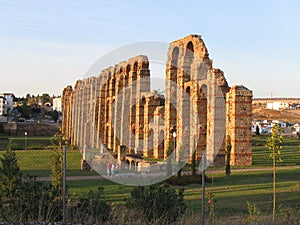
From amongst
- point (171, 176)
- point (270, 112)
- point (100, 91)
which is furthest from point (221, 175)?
point (270, 112)

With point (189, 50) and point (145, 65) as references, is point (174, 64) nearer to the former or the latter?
point (189, 50)

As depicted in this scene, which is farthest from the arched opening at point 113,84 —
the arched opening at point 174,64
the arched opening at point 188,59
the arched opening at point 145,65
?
the arched opening at point 188,59

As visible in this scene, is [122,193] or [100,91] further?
[100,91]

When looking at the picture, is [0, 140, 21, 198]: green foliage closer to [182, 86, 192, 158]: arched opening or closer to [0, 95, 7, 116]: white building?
[182, 86, 192, 158]: arched opening

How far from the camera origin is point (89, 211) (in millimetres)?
7277

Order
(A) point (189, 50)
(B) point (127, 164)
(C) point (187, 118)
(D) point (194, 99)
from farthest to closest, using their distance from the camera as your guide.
→ 1. (A) point (189, 50)
2. (C) point (187, 118)
3. (D) point (194, 99)
4. (B) point (127, 164)

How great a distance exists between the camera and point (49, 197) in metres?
7.36

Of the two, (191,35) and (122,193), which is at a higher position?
(191,35)

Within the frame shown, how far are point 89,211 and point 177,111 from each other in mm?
22044

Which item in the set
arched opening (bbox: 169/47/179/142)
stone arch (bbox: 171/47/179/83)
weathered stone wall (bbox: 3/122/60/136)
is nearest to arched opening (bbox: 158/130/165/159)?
arched opening (bbox: 169/47/179/142)

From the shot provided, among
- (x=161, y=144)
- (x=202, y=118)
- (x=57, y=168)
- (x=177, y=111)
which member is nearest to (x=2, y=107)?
(x=161, y=144)

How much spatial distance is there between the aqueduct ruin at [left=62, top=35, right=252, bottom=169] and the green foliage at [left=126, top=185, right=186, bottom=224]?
14468mm

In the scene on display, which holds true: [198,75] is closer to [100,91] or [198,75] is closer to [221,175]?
[221,175]

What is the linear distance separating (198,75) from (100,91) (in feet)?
74.5
